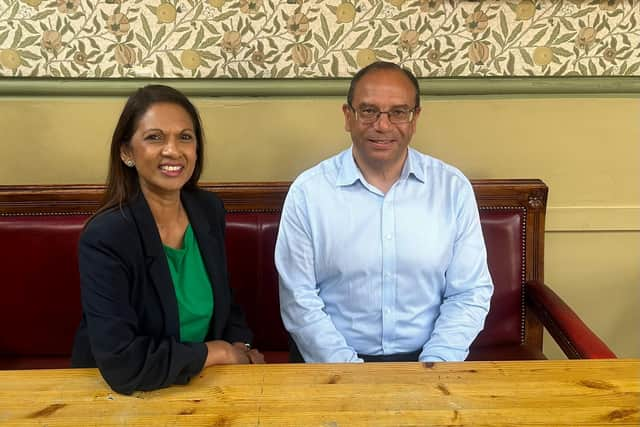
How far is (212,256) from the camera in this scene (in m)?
1.51

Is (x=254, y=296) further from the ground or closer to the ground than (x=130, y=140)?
closer to the ground

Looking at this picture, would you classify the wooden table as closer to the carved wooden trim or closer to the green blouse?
the green blouse

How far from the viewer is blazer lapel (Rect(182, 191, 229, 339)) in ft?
4.92

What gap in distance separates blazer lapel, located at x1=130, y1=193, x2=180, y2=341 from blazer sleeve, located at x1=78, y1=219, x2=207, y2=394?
2 centimetres

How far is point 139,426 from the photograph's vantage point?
98cm

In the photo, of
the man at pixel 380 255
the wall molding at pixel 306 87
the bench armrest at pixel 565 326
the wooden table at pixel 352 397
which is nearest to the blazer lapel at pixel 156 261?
the wooden table at pixel 352 397

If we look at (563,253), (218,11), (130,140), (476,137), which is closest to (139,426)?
(130,140)

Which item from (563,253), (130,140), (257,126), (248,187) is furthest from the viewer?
(563,253)

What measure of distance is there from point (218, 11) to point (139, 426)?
1.39m

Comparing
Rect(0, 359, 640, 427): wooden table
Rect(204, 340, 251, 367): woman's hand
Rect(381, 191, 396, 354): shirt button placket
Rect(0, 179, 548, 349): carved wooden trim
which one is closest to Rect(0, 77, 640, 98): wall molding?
Rect(0, 179, 548, 349): carved wooden trim

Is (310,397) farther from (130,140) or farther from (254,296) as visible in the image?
(254,296)

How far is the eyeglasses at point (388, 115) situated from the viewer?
61.9 inches

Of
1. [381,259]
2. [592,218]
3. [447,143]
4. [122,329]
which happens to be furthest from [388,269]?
[592,218]

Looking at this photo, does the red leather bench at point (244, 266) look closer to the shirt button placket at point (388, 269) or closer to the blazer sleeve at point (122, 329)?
the shirt button placket at point (388, 269)
